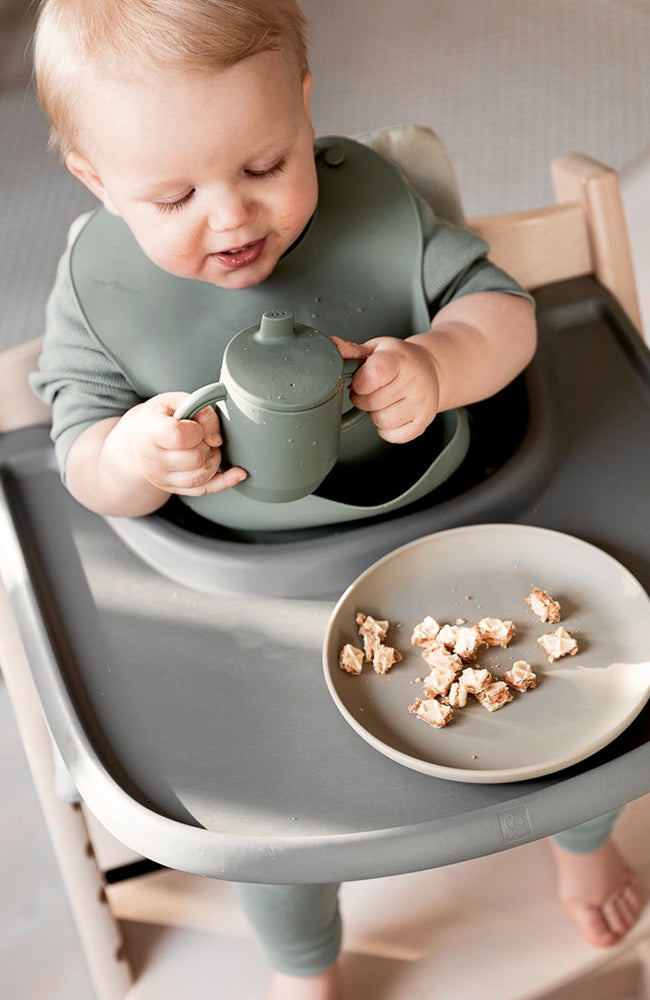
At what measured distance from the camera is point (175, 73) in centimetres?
64

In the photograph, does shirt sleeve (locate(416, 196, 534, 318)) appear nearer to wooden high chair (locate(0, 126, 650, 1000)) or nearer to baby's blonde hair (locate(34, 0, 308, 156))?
wooden high chair (locate(0, 126, 650, 1000))

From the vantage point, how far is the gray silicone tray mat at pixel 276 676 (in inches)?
24.1

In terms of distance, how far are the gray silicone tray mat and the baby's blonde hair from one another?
277 millimetres

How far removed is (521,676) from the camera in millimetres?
667

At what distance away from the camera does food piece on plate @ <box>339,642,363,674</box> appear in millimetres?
683

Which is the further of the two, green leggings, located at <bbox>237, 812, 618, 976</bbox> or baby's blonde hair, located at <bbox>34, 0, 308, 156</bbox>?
green leggings, located at <bbox>237, 812, 618, 976</bbox>

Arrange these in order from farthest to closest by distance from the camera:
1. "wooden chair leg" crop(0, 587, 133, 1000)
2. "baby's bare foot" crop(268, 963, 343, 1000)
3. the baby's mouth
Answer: "baby's bare foot" crop(268, 963, 343, 1000), "wooden chair leg" crop(0, 587, 133, 1000), the baby's mouth

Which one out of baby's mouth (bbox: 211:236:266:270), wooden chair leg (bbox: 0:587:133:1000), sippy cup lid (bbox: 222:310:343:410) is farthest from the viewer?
wooden chair leg (bbox: 0:587:133:1000)

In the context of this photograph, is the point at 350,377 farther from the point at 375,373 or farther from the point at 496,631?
the point at 496,631

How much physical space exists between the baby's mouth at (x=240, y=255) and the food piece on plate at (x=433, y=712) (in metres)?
0.28

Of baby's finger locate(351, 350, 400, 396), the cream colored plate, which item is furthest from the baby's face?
the cream colored plate

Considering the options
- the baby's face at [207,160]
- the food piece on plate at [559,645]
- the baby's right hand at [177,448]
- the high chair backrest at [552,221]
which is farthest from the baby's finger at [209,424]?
the high chair backrest at [552,221]

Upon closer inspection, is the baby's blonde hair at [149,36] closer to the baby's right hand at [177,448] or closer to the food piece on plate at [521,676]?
the baby's right hand at [177,448]

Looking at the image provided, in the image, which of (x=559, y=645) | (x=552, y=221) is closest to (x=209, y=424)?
(x=559, y=645)
